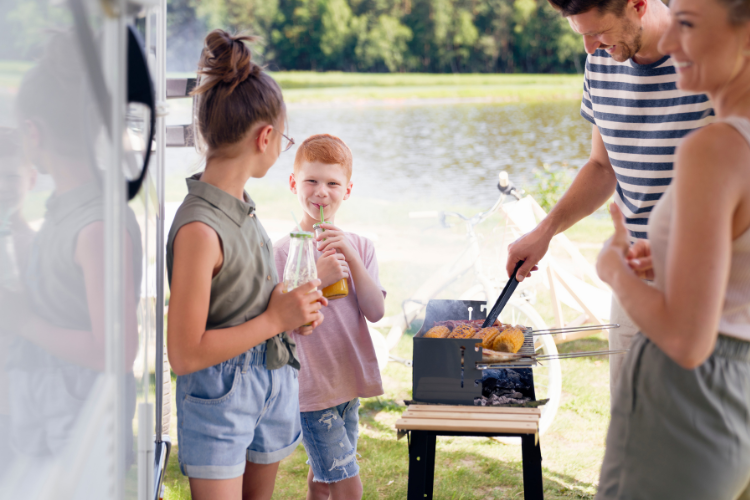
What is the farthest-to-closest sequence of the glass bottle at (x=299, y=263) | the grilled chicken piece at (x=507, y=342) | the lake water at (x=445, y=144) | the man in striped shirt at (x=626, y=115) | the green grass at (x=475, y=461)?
the lake water at (x=445, y=144), the green grass at (x=475, y=461), the grilled chicken piece at (x=507, y=342), the man in striped shirt at (x=626, y=115), the glass bottle at (x=299, y=263)

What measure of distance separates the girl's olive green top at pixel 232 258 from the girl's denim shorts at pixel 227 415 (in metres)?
0.06

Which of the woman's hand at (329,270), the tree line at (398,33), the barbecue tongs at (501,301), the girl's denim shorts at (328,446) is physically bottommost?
the girl's denim shorts at (328,446)

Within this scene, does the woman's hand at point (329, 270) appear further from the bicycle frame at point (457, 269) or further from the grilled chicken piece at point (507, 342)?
the bicycle frame at point (457, 269)

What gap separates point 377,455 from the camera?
128 inches

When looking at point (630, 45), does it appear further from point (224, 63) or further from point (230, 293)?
point (230, 293)

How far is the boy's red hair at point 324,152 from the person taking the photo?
6.66ft

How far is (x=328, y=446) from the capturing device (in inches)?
76.5

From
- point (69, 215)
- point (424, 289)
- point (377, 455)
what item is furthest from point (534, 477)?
point (424, 289)

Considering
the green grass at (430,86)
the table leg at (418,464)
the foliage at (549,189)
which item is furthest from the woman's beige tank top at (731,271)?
the green grass at (430,86)

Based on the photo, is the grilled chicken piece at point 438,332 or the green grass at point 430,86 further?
the green grass at point 430,86

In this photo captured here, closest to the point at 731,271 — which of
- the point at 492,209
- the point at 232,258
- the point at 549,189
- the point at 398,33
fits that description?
the point at 232,258

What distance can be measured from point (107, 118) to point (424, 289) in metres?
3.02

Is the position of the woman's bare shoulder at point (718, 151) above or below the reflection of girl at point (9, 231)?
above

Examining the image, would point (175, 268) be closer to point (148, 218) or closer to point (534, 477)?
point (148, 218)
